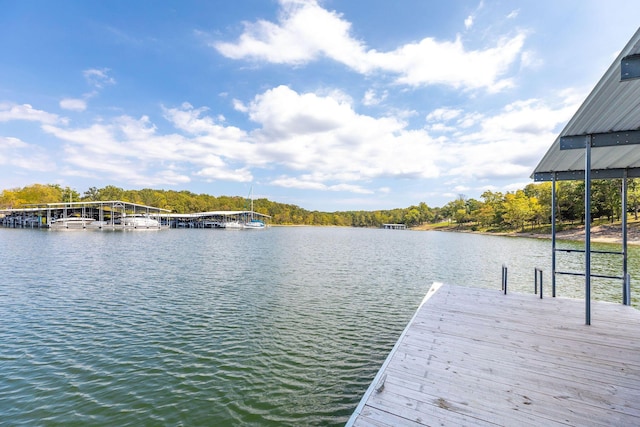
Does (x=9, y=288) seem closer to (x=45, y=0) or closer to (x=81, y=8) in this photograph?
(x=45, y=0)

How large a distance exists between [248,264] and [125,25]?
741 inches

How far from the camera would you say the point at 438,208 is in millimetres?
126750

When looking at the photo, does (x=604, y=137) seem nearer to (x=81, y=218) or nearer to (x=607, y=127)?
(x=607, y=127)

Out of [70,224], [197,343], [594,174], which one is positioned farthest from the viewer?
[70,224]

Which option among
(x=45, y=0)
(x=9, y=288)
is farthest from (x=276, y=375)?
(x=45, y=0)

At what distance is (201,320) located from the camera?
8.25m

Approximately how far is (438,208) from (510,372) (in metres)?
133

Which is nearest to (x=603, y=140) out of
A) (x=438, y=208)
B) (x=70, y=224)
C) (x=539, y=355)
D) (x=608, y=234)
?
(x=539, y=355)

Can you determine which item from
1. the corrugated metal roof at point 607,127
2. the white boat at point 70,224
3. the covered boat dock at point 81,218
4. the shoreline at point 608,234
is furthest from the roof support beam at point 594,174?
the white boat at point 70,224

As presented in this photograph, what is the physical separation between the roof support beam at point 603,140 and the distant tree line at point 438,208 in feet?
161

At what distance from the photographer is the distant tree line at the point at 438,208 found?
4712cm

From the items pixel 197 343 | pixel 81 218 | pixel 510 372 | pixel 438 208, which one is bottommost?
pixel 197 343

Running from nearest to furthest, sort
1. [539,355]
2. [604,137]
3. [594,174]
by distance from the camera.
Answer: [539,355] → [604,137] → [594,174]

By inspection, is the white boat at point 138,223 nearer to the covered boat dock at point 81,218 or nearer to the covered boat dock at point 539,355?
the covered boat dock at point 81,218
